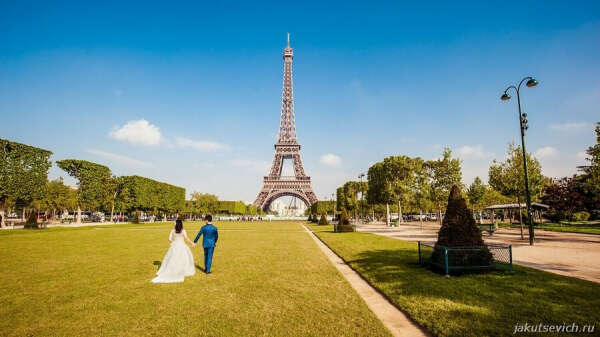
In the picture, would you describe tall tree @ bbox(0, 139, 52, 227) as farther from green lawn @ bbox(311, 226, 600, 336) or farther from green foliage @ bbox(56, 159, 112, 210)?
green lawn @ bbox(311, 226, 600, 336)

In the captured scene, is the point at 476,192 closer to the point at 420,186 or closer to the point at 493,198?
the point at 420,186

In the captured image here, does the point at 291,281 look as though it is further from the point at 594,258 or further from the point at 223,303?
the point at 594,258

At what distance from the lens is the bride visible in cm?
921

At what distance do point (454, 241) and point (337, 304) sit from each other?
505 cm

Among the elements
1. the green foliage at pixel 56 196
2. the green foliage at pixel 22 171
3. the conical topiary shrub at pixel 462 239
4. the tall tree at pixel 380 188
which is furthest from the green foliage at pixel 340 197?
the green foliage at pixel 56 196

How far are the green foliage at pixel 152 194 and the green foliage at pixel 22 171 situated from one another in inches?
620

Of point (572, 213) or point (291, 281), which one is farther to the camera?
point (572, 213)

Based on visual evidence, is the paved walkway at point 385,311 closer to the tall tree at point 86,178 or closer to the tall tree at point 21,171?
the tall tree at point 21,171

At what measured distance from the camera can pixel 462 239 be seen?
934cm

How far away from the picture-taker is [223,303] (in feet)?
22.3

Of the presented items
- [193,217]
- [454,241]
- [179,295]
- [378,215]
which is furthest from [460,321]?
[193,217]

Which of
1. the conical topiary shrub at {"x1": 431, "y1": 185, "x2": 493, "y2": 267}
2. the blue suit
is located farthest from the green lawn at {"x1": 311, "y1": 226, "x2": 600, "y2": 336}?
the blue suit

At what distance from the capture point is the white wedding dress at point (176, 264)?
30.1 ft

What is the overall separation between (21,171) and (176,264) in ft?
137
